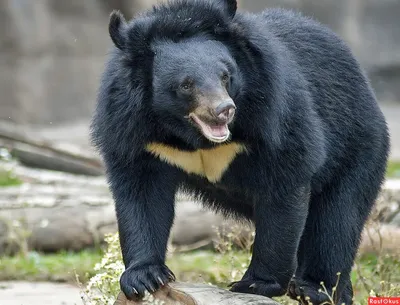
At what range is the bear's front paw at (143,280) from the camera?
4.38 m

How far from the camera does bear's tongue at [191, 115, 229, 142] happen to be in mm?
4086

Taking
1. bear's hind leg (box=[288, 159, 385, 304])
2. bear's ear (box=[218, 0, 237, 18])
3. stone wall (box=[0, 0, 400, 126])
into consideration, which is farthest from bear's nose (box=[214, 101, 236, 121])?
stone wall (box=[0, 0, 400, 126])

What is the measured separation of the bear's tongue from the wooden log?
27.0 inches

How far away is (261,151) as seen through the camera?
14.8 ft

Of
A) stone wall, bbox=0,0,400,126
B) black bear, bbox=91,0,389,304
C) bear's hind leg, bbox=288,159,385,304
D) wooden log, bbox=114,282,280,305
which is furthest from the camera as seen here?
stone wall, bbox=0,0,400,126

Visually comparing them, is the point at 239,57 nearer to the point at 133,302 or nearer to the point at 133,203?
the point at 133,203

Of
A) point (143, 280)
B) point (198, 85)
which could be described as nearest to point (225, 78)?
point (198, 85)

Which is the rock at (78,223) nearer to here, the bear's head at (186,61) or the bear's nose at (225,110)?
the bear's head at (186,61)

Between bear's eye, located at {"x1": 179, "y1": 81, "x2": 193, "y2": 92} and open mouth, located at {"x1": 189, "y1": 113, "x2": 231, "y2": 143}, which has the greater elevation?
bear's eye, located at {"x1": 179, "y1": 81, "x2": 193, "y2": 92}

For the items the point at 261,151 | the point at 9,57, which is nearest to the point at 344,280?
the point at 261,151

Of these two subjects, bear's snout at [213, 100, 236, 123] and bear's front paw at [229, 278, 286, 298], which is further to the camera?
bear's front paw at [229, 278, 286, 298]

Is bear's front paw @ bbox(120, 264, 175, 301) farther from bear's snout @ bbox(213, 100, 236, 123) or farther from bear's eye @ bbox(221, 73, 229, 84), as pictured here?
bear's eye @ bbox(221, 73, 229, 84)

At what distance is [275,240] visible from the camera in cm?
463

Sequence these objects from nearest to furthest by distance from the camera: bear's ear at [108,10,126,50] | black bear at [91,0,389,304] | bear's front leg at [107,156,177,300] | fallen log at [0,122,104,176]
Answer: black bear at [91,0,389,304], bear's ear at [108,10,126,50], bear's front leg at [107,156,177,300], fallen log at [0,122,104,176]
